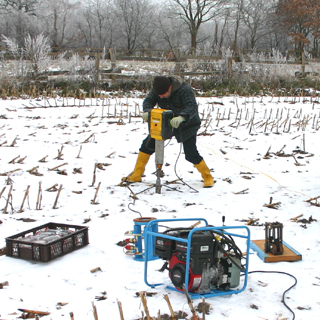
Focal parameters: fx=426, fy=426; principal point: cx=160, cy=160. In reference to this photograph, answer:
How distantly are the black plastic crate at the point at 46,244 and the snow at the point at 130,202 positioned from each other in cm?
6

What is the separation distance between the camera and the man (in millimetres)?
5422

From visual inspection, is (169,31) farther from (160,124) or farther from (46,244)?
(46,244)

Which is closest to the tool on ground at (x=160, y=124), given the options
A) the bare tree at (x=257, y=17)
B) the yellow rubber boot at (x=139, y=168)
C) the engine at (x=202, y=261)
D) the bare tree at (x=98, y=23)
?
the yellow rubber boot at (x=139, y=168)

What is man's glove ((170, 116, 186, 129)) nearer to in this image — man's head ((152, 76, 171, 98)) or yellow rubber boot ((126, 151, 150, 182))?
man's head ((152, 76, 171, 98))

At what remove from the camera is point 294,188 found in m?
6.03

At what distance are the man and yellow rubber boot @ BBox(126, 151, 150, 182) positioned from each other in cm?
3

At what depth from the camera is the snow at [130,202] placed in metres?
3.01

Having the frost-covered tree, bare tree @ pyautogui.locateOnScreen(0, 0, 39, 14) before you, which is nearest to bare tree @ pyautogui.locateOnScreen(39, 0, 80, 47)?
bare tree @ pyautogui.locateOnScreen(0, 0, 39, 14)

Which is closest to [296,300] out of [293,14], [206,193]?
[206,193]

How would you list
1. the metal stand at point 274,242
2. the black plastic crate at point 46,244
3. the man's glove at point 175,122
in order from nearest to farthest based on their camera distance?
the black plastic crate at point 46,244, the metal stand at point 274,242, the man's glove at point 175,122

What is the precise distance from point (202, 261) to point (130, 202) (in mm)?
2426

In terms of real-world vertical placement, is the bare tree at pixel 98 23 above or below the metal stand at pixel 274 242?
above

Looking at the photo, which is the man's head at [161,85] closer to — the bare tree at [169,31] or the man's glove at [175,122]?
the man's glove at [175,122]

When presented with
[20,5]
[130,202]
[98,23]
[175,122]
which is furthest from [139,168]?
[98,23]
